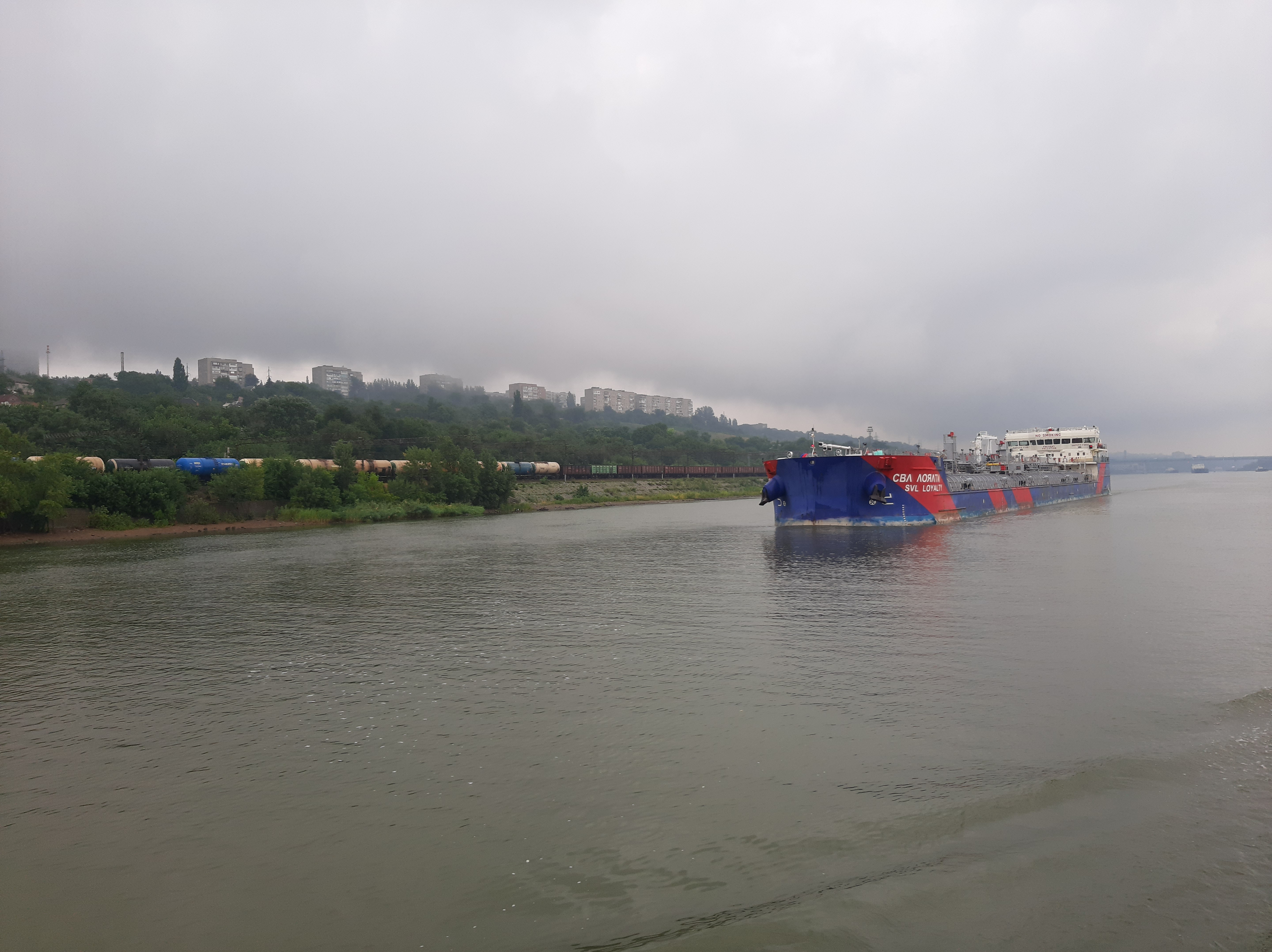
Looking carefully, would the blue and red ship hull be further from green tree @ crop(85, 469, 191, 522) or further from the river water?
green tree @ crop(85, 469, 191, 522)

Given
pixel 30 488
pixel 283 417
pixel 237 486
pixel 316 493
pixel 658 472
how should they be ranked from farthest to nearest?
pixel 658 472, pixel 283 417, pixel 316 493, pixel 237 486, pixel 30 488

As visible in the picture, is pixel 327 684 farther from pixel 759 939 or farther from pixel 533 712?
pixel 759 939

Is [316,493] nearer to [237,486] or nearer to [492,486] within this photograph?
[237,486]

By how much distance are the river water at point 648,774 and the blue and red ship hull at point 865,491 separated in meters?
24.9

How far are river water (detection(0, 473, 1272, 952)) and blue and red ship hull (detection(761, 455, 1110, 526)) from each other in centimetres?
2493

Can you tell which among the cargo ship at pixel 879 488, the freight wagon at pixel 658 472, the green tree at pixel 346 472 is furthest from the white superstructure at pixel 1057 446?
the green tree at pixel 346 472

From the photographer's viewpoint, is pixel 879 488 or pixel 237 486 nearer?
pixel 879 488

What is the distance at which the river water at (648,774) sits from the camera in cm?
638

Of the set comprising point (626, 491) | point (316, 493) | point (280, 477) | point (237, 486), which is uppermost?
point (280, 477)

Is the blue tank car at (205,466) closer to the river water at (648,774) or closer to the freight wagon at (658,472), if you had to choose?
the river water at (648,774)

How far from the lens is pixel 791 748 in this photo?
10.1m

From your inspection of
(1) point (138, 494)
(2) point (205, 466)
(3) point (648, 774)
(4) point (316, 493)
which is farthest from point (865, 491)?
(2) point (205, 466)

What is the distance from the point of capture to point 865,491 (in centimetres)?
4734

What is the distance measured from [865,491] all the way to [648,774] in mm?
41161
